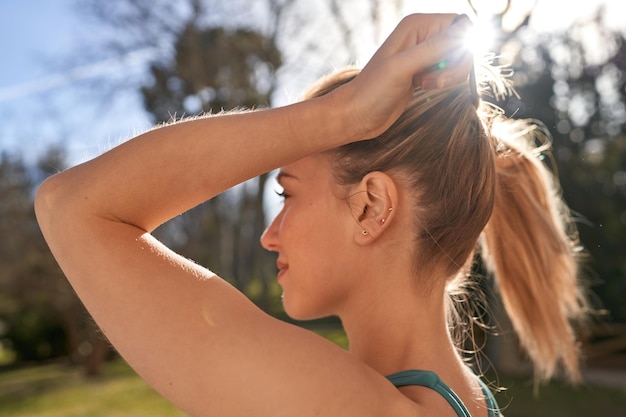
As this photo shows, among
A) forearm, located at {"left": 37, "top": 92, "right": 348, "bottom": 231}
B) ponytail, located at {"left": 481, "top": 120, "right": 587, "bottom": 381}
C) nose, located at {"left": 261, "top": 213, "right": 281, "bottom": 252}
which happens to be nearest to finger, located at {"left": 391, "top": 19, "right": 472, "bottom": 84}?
forearm, located at {"left": 37, "top": 92, "right": 348, "bottom": 231}

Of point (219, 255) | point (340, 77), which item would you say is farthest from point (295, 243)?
point (219, 255)

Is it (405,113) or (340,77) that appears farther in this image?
(340,77)

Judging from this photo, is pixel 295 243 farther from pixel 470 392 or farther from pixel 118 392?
pixel 118 392

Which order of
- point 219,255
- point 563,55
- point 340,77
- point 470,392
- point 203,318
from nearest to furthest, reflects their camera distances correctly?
point 203,318 → point 470,392 → point 340,77 → point 563,55 → point 219,255

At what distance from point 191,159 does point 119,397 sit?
9403mm

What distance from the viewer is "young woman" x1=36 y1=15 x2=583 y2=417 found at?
3.53ft

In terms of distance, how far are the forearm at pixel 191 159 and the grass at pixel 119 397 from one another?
4.21m

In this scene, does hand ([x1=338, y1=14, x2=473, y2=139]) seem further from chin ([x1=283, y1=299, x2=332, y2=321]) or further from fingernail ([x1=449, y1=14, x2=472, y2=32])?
chin ([x1=283, y1=299, x2=332, y2=321])

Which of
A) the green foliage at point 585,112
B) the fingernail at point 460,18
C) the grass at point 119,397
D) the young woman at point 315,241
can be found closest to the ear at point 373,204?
the young woman at point 315,241

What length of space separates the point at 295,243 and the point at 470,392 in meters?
0.44

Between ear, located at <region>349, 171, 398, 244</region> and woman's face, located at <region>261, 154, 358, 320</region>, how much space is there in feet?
0.06

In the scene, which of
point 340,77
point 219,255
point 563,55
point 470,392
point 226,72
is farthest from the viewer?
point 219,255

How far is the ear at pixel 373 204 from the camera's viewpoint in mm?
1420

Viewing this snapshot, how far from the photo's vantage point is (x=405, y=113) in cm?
145
